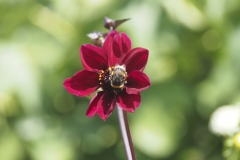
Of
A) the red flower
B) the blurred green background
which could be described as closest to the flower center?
the red flower

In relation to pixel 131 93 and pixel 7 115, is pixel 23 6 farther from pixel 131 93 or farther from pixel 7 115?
pixel 131 93

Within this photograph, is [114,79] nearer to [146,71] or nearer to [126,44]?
[126,44]

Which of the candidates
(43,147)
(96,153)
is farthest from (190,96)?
(43,147)

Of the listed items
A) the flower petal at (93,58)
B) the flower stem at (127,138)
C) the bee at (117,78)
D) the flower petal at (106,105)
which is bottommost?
the flower stem at (127,138)

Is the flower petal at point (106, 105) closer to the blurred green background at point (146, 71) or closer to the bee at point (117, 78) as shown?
the bee at point (117, 78)

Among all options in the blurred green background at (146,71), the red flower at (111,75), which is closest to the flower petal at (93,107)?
the red flower at (111,75)
